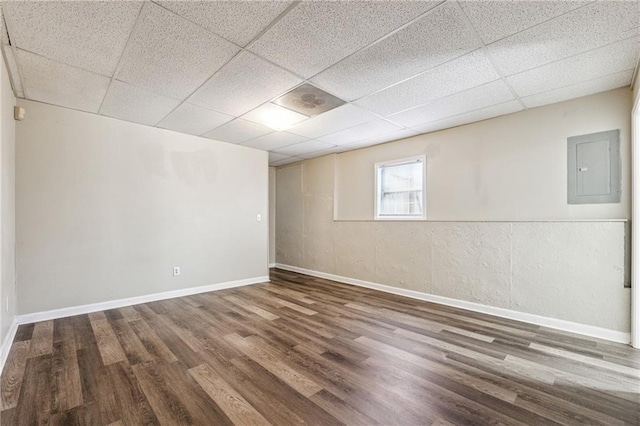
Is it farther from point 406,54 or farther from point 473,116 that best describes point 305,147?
point 406,54

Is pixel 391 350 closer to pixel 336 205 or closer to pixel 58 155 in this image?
pixel 336 205

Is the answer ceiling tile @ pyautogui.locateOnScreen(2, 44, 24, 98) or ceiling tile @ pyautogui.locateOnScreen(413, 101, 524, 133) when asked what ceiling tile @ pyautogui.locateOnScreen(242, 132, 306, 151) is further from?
ceiling tile @ pyautogui.locateOnScreen(2, 44, 24, 98)

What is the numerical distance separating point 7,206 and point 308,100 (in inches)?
124

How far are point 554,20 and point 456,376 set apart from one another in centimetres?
262

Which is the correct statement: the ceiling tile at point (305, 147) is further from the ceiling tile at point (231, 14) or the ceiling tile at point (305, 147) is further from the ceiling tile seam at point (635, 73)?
the ceiling tile seam at point (635, 73)

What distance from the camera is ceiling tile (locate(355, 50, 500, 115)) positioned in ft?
7.97

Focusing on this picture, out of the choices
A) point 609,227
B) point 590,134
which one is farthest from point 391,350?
point 590,134

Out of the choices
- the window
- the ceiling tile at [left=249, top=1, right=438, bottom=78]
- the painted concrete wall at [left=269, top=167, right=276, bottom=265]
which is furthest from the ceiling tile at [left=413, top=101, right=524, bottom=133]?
the painted concrete wall at [left=269, top=167, right=276, bottom=265]

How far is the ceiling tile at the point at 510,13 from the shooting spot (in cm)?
174

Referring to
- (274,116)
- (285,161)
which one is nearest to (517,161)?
(274,116)

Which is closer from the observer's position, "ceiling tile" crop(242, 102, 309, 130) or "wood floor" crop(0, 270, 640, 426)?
"wood floor" crop(0, 270, 640, 426)

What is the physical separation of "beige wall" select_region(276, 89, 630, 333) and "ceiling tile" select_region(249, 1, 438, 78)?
251cm

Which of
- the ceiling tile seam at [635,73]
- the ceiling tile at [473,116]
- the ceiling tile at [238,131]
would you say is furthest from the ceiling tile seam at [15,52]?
the ceiling tile seam at [635,73]

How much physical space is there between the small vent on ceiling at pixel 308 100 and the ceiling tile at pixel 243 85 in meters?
0.12
